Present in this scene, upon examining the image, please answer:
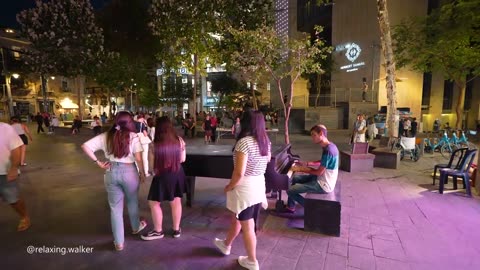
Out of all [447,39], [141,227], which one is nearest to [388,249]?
[141,227]

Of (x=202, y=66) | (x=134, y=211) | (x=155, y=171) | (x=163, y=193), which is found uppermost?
(x=202, y=66)

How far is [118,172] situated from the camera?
3.23m

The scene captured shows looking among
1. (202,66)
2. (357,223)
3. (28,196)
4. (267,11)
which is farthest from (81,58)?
(357,223)

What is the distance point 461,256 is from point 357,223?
1.27 m

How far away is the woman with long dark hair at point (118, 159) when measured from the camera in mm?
3207

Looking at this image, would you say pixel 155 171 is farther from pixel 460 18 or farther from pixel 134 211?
pixel 460 18

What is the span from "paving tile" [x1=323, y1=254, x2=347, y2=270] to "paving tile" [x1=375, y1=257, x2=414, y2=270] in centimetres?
36

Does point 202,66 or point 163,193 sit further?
point 202,66

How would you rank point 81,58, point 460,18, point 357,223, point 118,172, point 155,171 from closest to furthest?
→ point 118,172 < point 155,171 < point 357,223 < point 460,18 < point 81,58

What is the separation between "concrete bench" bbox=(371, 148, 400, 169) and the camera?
783cm

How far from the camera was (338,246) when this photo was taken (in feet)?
11.5

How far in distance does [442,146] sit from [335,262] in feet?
31.8

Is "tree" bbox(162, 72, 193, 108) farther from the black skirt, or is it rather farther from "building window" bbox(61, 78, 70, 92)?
the black skirt

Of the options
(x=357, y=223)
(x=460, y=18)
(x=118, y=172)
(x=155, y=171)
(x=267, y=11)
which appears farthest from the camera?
(x=267, y=11)
